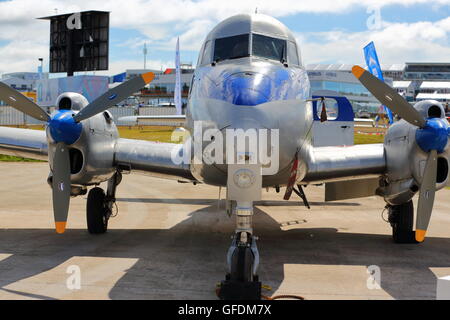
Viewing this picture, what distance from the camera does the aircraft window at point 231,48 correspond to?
7.90 m

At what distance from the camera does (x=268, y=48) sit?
804 cm

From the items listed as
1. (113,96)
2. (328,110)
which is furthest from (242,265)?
(328,110)

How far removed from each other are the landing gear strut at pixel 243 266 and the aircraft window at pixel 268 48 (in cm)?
248

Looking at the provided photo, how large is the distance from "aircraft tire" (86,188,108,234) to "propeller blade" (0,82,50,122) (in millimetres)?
1843

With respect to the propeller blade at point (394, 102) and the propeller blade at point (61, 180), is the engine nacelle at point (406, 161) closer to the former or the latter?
the propeller blade at point (394, 102)

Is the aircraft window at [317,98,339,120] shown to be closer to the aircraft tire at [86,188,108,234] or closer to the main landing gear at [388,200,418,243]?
the main landing gear at [388,200,418,243]

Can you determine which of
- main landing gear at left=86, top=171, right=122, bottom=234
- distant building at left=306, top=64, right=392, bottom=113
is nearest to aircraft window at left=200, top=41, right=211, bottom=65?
main landing gear at left=86, top=171, right=122, bottom=234

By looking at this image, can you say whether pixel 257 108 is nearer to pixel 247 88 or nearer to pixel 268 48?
pixel 247 88

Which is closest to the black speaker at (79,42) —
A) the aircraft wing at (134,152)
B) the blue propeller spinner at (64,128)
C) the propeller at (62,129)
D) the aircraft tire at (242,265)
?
the aircraft wing at (134,152)

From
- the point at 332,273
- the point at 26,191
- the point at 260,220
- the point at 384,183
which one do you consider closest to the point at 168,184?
the point at 26,191

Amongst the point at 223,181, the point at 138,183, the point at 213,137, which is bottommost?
the point at 138,183

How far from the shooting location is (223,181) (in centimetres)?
755

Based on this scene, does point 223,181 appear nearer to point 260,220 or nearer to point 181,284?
point 181,284
